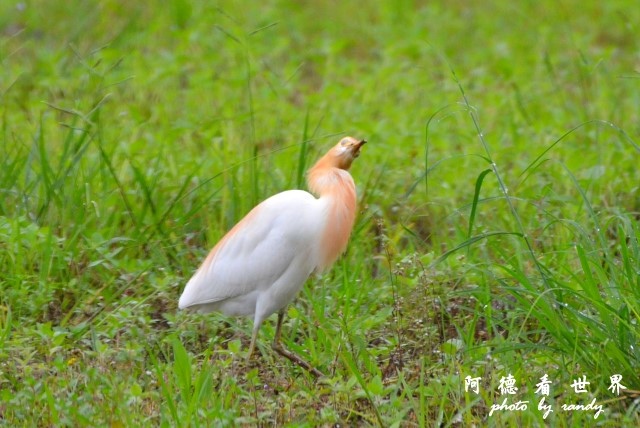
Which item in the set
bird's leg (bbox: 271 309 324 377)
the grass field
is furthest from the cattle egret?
the grass field

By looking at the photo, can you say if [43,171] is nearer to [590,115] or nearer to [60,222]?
[60,222]

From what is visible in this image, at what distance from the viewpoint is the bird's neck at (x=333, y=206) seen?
399 cm

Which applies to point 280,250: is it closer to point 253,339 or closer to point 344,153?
point 253,339

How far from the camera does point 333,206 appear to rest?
399 centimetres

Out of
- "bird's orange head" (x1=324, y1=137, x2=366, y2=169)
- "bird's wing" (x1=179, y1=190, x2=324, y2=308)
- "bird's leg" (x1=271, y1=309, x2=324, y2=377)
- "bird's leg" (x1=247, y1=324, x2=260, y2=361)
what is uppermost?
"bird's orange head" (x1=324, y1=137, x2=366, y2=169)

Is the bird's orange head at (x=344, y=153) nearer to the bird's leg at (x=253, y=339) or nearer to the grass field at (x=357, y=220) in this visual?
the grass field at (x=357, y=220)

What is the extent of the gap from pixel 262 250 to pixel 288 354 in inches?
14.3

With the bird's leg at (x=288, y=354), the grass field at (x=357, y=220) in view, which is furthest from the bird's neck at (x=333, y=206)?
the bird's leg at (x=288, y=354)

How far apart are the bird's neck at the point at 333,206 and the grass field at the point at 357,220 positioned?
0.14 metres

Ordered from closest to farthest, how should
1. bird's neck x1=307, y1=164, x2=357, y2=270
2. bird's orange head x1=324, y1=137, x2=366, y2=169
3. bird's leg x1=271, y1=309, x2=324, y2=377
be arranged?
bird's leg x1=271, y1=309, x2=324, y2=377 < bird's neck x1=307, y1=164, x2=357, y2=270 < bird's orange head x1=324, y1=137, x2=366, y2=169

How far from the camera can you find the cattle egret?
3.97 meters

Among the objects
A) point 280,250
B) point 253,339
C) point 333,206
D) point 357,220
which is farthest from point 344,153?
point 357,220

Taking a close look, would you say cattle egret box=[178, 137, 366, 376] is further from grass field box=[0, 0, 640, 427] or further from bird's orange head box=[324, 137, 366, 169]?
grass field box=[0, 0, 640, 427]

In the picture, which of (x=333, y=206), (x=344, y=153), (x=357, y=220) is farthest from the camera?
(x=357, y=220)
